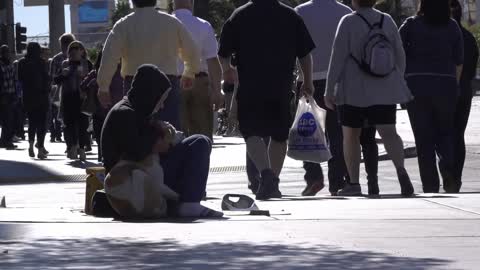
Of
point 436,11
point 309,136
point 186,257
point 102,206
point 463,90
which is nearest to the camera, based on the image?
point 186,257

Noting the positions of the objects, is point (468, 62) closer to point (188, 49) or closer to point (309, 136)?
point (309, 136)

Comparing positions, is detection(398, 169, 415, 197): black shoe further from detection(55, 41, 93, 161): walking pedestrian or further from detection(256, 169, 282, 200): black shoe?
detection(55, 41, 93, 161): walking pedestrian

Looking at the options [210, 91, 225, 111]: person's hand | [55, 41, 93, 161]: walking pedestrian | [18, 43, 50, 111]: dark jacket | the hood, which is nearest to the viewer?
the hood

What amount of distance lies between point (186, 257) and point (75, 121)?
1355 cm

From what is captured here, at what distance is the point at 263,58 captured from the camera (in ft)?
41.9

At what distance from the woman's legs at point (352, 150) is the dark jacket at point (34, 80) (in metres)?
10.4

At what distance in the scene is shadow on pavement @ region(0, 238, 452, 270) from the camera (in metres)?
7.86

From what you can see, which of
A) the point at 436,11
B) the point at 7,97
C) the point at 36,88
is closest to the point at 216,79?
the point at 436,11

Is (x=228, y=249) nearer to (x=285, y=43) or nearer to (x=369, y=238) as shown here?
(x=369, y=238)

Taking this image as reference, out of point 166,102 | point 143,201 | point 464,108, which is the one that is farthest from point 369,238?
point 464,108

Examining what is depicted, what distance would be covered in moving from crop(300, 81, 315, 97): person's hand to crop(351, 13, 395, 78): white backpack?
1.57 ft

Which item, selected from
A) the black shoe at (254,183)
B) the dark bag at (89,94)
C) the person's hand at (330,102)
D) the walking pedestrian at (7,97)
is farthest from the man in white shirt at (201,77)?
the walking pedestrian at (7,97)

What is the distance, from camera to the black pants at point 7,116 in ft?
87.3

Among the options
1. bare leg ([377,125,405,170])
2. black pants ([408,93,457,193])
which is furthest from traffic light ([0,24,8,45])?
bare leg ([377,125,405,170])
